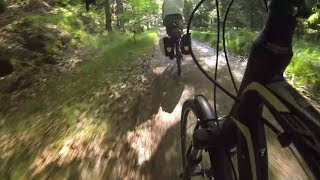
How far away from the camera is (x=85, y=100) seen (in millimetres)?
7488

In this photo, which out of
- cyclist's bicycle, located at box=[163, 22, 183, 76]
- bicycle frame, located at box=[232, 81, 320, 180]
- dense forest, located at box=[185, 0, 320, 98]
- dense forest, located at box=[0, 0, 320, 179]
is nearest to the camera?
bicycle frame, located at box=[232, 81, 320, 180]

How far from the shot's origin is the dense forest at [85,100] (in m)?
4.75

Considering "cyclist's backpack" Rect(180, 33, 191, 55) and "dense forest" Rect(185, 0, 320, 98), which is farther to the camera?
"dense forest" Rect(185, 0, 320, 98)

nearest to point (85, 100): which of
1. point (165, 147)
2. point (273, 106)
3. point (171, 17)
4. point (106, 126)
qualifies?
point (106, 126)

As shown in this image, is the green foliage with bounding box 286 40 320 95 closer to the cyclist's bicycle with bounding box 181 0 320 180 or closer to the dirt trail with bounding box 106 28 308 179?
the dirt trail with bounding box 106 28 308 179

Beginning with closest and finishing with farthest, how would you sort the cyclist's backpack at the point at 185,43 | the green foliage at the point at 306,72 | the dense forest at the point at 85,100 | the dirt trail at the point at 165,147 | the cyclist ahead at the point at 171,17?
the cyclist's backpack at the point at 185,43 < the dirt trail at the point at 165,147 < the dense forest at the point at 85,100 < the green foliage at the point at 306,72 < the cyclist ahead at the point at 171,17

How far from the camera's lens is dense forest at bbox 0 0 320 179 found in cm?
475

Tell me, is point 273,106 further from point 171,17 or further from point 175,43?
point 171,17

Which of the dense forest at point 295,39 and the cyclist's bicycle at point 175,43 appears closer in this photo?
the dense forest at point 295,39

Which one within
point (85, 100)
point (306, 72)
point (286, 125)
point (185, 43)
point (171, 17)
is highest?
point (171, 17)

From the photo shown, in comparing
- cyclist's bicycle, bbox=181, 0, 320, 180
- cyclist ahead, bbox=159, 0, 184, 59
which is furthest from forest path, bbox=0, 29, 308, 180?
cyclist's bicycle, bbox=181, 0, 320, 180

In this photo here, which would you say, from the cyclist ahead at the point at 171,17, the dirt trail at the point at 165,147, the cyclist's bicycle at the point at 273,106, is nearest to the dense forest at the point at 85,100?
the dirt trail at the point at 165,147

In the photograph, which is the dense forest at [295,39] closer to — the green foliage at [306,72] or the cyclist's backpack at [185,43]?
the green foliage at [306,72]

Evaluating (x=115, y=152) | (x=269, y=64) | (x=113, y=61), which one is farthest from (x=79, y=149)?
(x=113, y=61)
